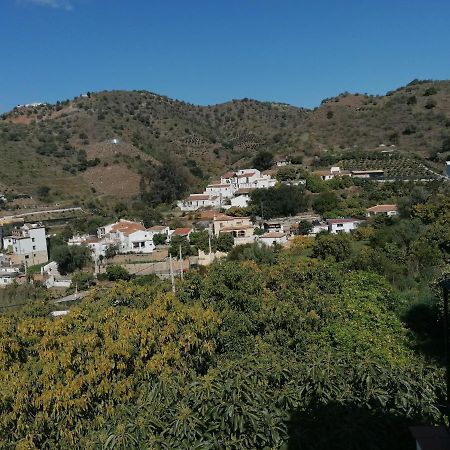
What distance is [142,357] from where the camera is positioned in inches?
284

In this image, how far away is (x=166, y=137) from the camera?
84188 millimetres

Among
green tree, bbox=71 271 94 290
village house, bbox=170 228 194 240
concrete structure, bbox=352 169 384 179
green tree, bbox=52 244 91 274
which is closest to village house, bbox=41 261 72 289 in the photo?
green tree, bbox=52 244 91 274

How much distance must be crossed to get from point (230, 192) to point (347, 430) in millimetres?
46246

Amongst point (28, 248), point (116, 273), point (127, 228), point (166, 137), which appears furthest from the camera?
point (166, 137)

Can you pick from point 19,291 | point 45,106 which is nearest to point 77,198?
point 19,291

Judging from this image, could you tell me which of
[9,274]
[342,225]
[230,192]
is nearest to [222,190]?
[230,192]

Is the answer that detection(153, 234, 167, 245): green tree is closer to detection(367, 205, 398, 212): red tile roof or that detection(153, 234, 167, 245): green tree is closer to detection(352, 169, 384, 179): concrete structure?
detection(367, 205, 398, 212): red tile roof

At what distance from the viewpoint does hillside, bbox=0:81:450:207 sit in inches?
2301

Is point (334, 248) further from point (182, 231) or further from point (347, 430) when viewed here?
point (347, 430)

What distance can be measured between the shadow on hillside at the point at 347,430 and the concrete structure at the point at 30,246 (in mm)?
37560

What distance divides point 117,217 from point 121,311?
4201 centimetres

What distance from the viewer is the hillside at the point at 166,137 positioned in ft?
192

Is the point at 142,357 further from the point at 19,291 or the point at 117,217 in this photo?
the point at 117,217

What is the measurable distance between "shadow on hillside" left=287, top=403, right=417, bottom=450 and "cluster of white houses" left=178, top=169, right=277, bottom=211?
40.2m
